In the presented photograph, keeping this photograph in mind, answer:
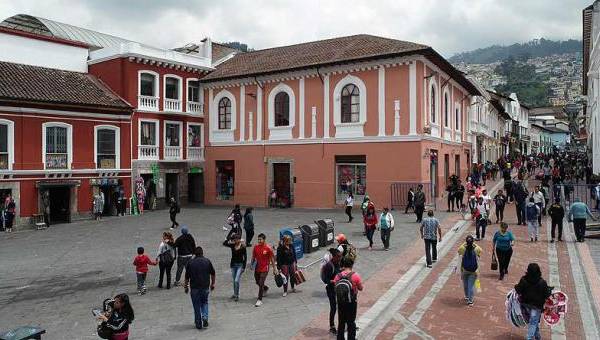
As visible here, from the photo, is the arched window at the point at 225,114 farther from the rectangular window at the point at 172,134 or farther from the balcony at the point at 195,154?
the rectangular window at the point at 172,134

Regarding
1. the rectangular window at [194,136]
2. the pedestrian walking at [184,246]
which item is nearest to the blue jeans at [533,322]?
the pedestrian walking at [184,246]

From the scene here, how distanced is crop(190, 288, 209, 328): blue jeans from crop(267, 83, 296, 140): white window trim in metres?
20.4

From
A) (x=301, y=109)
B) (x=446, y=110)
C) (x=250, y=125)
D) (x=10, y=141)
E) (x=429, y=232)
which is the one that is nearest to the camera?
(x=429, y=232)

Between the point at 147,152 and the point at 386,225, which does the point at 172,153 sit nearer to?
the point at 147,152

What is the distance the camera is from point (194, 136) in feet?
107

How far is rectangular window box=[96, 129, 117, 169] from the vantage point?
2748cm

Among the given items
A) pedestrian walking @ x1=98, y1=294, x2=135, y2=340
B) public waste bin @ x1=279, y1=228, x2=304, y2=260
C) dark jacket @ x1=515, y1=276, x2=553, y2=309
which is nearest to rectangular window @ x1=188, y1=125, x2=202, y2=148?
public waste bin @ x1=279, y1=228, x2=304, y2=260

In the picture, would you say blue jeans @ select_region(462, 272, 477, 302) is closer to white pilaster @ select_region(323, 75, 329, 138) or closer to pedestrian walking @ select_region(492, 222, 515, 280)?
pedestrian walking @ select_region(492, 222, 515, 280)

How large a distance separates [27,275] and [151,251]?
383 centimetres

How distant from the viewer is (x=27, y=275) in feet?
45.2

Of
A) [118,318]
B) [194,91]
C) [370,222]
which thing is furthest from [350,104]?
[118,318]

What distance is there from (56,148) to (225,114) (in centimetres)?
1046

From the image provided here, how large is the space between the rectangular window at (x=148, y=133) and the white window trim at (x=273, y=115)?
7276mm

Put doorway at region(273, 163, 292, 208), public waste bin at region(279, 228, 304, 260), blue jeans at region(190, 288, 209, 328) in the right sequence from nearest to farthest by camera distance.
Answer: blue jeans at region(190, 288, 209, 328) → public waste bin at region(279, 228, 304, 260) → doorway at region(273, 163, 292, 208)
